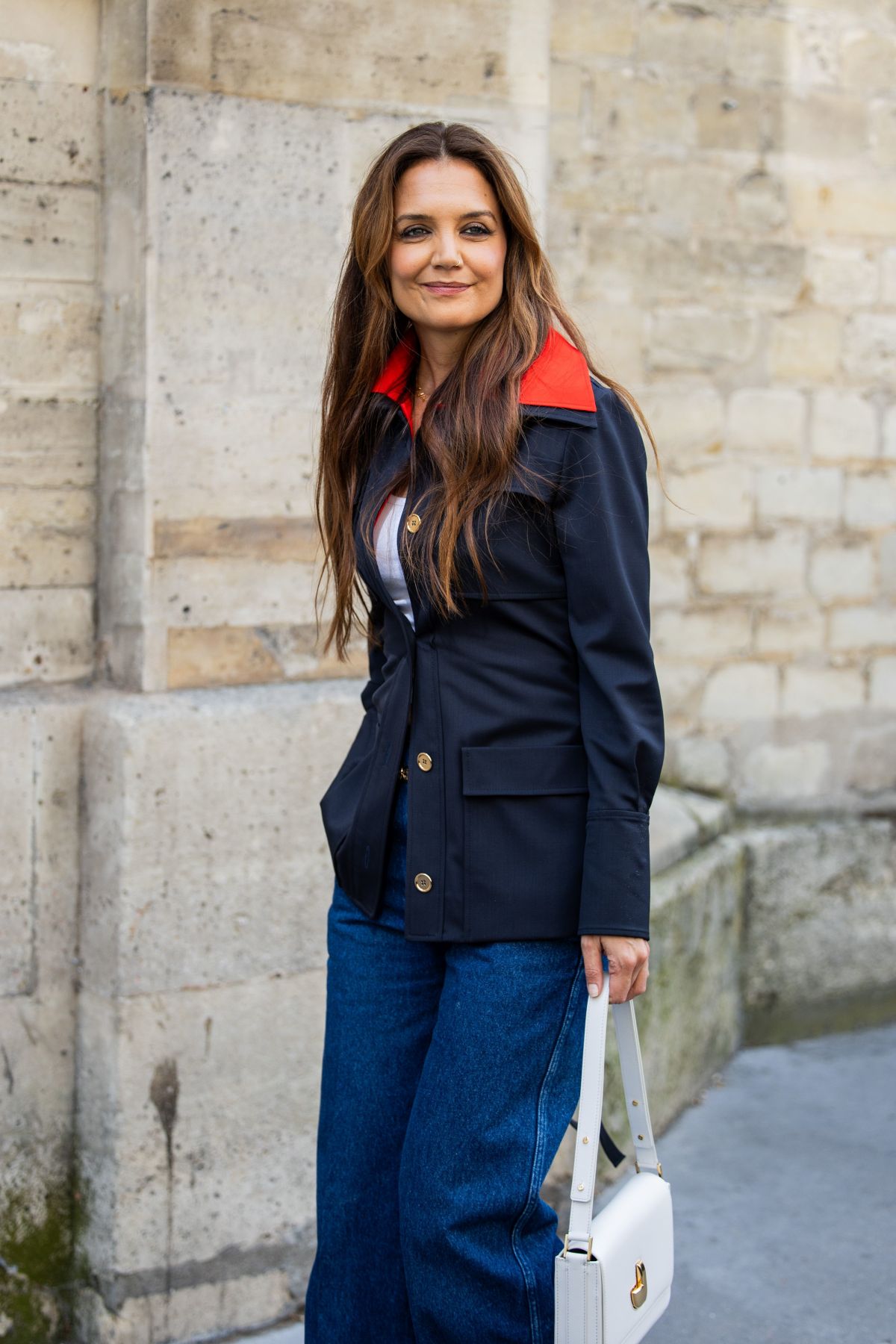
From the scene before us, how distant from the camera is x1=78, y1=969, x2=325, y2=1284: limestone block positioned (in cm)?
278

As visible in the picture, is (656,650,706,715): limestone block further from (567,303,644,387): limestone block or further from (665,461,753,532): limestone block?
(567,303,644,387): limestone block

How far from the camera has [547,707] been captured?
195 centimetres

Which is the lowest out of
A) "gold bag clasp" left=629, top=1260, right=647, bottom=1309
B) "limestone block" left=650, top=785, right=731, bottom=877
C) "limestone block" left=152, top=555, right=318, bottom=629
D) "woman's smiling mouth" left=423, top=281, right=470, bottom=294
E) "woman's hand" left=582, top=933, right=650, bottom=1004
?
"gold bag clasp" left=629, top=1260, right=647, bottom=1309

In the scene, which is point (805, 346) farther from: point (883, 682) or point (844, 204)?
point (883, 682)

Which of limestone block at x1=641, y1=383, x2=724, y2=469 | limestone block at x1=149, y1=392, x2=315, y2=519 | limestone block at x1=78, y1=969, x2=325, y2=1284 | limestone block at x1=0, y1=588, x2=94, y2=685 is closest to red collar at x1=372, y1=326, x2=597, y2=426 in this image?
limestone block at x1=149, y1=392, x2=315, y2=519

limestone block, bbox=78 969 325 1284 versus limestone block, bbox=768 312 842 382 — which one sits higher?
limestone block, bbox=768 312 842 382

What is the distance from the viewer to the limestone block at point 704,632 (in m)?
4.48

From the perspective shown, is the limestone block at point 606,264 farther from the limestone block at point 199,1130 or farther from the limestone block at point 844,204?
the limestone block at point 199,1130

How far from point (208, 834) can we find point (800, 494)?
8.14 feet

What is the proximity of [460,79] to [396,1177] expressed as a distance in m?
1.99

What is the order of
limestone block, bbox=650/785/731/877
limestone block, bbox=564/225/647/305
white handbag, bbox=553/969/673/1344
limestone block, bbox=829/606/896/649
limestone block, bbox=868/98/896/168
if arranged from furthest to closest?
limestone block, bbox=829/606/896/649
limestone block, bbox=868/98/896/168
limestone block, bbox=564/225/647/305
limestone block, bbox=650/785/731/877
white handbag, bbox=553/969/673/1344

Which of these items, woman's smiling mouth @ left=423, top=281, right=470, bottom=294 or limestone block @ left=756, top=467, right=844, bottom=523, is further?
limestone block @ left=756, top=467, right=844, bottom=523

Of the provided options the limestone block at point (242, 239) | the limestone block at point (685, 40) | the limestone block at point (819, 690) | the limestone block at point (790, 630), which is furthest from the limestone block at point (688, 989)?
the limestone block at point (685, 40)

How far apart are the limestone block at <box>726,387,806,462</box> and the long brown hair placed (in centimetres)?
245
